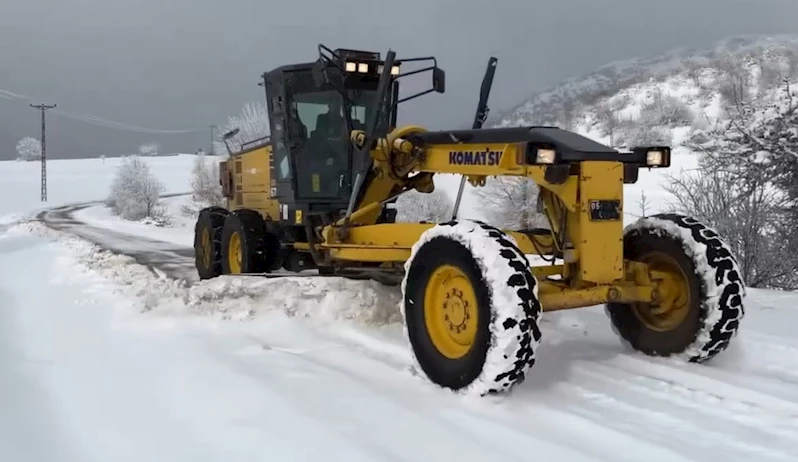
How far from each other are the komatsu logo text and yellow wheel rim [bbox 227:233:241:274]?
409 cm

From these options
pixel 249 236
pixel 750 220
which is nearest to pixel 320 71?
pixel 249 236

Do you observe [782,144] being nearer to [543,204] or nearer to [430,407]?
[543,204]

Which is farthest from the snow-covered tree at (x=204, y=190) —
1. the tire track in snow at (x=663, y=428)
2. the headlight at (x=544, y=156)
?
the tire track in snow at (x=663, y=428)

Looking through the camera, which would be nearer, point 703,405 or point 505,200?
point 703,405

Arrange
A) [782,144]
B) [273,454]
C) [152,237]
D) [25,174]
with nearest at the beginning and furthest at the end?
[273,454]
[782,144]
[152,237]
[25,174]

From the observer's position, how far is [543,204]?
446 cm

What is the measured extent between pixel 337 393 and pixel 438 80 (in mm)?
3373

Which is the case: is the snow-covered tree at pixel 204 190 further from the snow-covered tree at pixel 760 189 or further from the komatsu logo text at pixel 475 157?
the komatsu logo text at pixel 475 157

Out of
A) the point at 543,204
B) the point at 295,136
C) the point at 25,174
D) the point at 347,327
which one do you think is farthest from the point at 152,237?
the point at 25,174

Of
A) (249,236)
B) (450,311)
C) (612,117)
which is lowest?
(450,311)

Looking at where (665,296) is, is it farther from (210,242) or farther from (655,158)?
(210,242)

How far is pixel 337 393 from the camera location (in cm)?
379

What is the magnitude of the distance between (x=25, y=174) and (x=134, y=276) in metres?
70.7

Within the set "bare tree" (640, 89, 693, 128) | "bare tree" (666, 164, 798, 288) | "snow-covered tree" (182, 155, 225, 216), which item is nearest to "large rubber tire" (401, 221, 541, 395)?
"bare tree" (666, 164, 798, 288)
